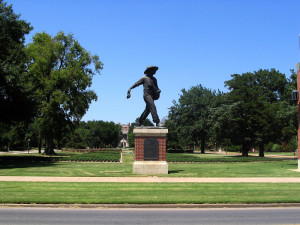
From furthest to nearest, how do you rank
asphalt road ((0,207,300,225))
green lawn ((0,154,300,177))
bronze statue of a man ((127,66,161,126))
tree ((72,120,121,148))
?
tree ((72,120,121,148)) → bronze statue of a man ((127,66,161,126)) → green lawn ((0,154,300,177)) → asphalt road ((0,207,300,225))

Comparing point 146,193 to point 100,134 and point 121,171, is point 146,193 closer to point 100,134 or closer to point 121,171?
point 121,171

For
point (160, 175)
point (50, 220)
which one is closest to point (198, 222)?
point (50, 220)

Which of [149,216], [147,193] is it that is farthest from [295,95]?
[149,216]

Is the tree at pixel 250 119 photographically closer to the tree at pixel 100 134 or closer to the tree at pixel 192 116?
the tree at pixel 192 116

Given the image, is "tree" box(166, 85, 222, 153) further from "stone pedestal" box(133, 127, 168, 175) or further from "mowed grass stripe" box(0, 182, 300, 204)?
"mowed grass stripe" box(0, 182, 300, 204)

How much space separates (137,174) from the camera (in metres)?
17.6

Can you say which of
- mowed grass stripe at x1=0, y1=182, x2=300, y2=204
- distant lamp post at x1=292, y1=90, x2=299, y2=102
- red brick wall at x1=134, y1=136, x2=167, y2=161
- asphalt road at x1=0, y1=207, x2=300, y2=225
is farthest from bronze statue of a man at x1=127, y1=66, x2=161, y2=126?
distant lamp post at x1=292, y1=90, x2=299, y2=102

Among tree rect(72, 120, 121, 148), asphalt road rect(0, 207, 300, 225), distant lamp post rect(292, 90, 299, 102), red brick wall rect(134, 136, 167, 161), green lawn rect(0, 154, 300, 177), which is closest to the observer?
asphalt road rect(0, 207, 300, 225)

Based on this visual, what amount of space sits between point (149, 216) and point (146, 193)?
2800 mm

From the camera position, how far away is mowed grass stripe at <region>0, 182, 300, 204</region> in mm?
10203

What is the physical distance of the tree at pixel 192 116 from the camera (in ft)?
214

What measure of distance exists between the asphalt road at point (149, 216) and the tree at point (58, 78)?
33.2 meters

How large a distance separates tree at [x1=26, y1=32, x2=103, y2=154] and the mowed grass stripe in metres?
29.6

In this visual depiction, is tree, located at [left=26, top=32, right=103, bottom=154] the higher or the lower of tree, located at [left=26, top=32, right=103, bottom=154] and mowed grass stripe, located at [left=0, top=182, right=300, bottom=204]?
the higher
